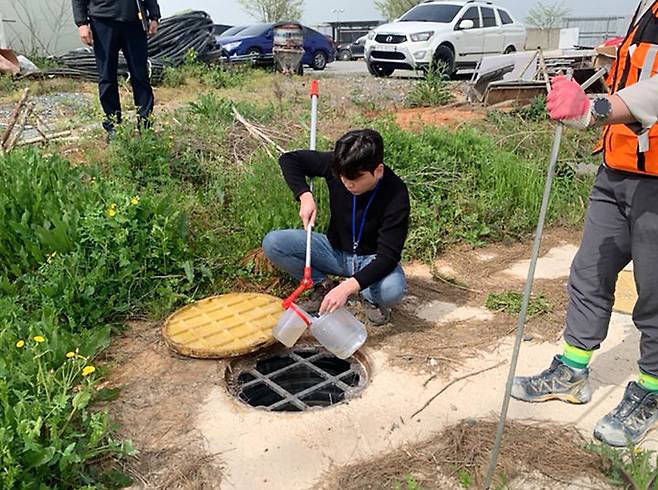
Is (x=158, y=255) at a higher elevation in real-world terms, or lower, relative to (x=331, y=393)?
higher

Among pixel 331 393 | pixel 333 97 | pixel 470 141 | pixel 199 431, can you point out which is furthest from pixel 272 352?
pixel 333 97

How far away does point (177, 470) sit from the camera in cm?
222

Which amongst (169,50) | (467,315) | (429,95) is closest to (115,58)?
(467,315)

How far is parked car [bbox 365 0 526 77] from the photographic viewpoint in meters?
12.6

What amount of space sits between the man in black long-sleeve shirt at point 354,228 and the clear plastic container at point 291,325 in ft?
0.48

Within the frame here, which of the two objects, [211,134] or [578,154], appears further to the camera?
[578,154]

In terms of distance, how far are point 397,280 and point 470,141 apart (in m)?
2.54

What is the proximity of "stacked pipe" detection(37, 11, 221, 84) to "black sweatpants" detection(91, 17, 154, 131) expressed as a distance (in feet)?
18.3

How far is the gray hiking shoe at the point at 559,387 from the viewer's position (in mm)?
2605

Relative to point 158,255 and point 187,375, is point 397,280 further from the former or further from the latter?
point 158,255

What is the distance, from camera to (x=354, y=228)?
3.16 m

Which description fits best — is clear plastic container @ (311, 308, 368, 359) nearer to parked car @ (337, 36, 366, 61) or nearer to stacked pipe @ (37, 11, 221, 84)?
stacked pipe @ (37, 11, 221, 84)

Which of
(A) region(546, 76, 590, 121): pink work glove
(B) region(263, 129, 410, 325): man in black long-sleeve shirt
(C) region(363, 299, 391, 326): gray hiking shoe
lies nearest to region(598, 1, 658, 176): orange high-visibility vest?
(A) region(546, 76, 590, 121): pink work glove

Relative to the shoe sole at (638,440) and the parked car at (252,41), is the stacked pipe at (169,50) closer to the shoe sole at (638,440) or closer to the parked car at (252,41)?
the parked car at (252,41)
